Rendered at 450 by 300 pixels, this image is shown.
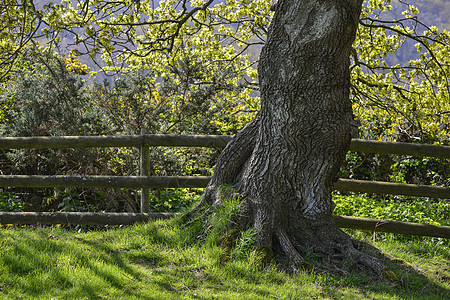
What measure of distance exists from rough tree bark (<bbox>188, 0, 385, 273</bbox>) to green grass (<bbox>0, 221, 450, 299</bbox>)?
0.48 m

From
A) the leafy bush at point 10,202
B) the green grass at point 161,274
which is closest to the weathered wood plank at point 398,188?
the green grass at point 161,274

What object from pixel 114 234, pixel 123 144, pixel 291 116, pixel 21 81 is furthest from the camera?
pixel 21 81

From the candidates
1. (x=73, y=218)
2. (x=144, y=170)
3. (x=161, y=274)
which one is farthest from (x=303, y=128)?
(x=73, y=218)

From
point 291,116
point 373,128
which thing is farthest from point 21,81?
point 373,128

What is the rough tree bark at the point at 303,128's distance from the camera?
4.41 meters

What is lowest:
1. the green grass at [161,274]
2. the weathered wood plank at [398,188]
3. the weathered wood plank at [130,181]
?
the green grass at [161,274]

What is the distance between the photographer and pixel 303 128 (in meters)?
4.48

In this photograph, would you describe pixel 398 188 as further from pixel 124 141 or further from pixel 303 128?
pixel 124 141

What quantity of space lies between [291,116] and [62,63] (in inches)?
215

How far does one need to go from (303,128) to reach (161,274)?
213 cm

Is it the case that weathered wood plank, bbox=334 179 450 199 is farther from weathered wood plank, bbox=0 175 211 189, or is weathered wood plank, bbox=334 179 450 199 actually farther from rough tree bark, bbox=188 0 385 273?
weathered wood plank, bbox=0 175 211 189

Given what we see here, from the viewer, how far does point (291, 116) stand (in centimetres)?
450

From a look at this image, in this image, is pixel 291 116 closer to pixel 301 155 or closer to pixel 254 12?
pixel 301 155

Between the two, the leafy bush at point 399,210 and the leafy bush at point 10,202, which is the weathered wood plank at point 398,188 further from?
the leafy bush at point 10,202
